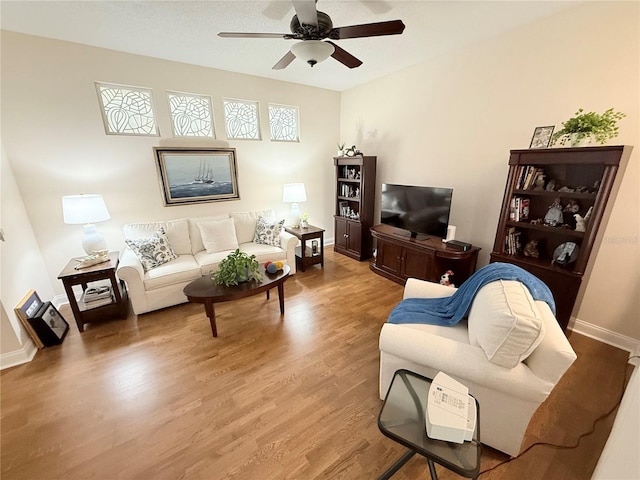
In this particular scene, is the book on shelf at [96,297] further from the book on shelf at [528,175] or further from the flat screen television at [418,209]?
the book on shelf at [528,175]

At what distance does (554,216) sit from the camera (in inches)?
89.0

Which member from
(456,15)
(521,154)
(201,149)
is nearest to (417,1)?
(456,15)

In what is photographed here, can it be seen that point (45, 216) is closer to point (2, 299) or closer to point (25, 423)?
point (2, 299)

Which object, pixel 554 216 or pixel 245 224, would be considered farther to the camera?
pixel 245 224

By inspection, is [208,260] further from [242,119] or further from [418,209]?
[418,209]

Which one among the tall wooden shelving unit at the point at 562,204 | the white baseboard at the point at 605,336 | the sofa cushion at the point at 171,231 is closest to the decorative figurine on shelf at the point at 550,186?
the tall wooden shelving unit at the point at 562,204

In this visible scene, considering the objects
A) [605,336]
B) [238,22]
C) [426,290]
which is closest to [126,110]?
[238,22]

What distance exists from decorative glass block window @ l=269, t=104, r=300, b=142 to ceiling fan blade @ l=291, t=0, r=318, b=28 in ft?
8.09

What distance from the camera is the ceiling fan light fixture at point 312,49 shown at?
1715 mm

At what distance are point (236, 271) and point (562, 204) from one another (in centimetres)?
311

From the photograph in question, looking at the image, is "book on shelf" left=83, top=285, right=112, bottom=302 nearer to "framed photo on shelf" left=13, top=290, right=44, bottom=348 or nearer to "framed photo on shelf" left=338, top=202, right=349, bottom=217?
"framed photo on shelf" left=13, top=290, right=44, bottom=348

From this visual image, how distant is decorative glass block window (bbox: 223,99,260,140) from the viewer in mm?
3621

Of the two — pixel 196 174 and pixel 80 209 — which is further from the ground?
pixel 196 174

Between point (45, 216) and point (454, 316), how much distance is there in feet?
13.6
